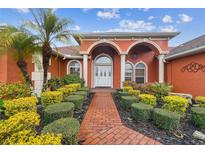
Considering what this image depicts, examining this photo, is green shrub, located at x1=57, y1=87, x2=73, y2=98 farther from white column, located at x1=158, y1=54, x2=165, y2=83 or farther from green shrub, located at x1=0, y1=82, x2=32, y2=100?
white column, located at x1=158, y1=54, x2=165, y2=83

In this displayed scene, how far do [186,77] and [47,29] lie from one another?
28.7 ft

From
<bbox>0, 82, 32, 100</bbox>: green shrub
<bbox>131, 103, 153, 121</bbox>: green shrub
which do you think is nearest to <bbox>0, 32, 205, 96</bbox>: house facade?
<bbox>0, 82, 32, 100</bbox>: green shrub

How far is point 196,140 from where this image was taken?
4945 mm

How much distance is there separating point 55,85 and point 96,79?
6646 millimetres

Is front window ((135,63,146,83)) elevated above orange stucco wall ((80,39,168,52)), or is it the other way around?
orange stucco wall ((80,39,168,52))

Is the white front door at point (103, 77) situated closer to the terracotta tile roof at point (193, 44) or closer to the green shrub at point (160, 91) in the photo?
the terracotta tile roof at point (193, 44)

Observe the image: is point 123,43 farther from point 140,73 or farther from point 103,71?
point 140,73

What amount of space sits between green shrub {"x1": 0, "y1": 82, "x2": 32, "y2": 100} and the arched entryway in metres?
9.71

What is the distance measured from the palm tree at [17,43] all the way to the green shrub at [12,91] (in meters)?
0.90

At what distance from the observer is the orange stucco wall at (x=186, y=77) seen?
9.54 m

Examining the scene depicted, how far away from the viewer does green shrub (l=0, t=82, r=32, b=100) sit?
6652mm

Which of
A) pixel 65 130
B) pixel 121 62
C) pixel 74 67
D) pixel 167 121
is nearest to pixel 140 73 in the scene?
pixel 121 62
